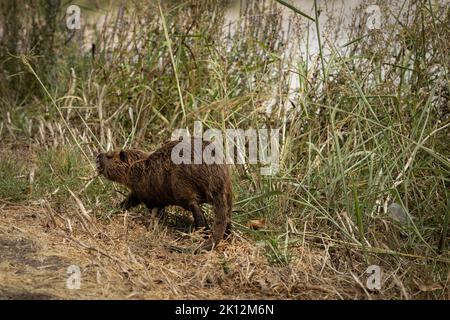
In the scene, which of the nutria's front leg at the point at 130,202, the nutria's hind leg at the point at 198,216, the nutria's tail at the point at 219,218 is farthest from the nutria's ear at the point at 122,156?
the nutria's tail at the point at 219,218

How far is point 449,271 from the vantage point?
3.65 m

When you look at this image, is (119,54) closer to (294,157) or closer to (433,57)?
(294,157)

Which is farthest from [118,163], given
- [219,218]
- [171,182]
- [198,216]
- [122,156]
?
[219,218]

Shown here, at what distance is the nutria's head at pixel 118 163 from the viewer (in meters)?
4.75

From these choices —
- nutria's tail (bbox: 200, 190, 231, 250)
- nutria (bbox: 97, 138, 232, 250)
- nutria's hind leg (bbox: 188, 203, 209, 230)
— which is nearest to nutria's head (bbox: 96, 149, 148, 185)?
nutria (bbox: 97, 138, 232, 250)

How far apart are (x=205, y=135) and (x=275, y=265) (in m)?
1.51

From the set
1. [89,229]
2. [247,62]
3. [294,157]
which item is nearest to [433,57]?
[294,157]

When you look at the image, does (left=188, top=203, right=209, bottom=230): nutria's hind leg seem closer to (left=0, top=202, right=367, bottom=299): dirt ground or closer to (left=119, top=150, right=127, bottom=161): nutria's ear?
(left=0, top=202, right=367, bottom=299): dirt ground

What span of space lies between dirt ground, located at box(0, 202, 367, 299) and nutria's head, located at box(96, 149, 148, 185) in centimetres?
Result: 33

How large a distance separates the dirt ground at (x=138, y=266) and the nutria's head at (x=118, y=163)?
33 cm

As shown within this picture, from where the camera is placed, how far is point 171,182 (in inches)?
172

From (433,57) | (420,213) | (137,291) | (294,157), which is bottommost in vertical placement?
(137,291)

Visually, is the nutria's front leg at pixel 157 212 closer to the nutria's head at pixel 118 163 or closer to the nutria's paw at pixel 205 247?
the nutria's head at pixel 118 163

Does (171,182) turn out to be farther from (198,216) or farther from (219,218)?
(219,218)
